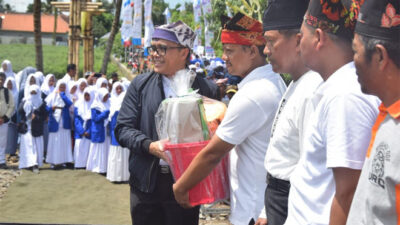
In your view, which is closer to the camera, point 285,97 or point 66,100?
point 285,97

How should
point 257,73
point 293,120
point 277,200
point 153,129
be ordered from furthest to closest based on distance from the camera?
1. point 153,129
2. point 257,73
3. point 277,200
4. point 293,120

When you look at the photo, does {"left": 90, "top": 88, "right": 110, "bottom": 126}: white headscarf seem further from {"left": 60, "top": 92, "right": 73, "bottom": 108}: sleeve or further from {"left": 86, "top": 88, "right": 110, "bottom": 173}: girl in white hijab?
{"left": 60, "top": 92, "right": 73, "bottom": 108}: sleeve

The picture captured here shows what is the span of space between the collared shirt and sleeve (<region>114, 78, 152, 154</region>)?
189 cm

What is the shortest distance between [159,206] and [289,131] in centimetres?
147

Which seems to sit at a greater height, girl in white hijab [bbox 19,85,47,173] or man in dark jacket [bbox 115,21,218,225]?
man in dark jacket [bbox 115,21,218,225]

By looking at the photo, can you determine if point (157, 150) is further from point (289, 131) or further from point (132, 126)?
point (289, 131)

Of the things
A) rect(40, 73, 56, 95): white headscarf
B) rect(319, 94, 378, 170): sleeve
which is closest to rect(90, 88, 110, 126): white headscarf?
rect(40, 73, 56, 95): white headscarf

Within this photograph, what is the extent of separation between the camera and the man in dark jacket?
3430 millimetres

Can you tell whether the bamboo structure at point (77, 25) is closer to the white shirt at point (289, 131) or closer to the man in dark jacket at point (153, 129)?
the man in dark jacket at point (153, 129)

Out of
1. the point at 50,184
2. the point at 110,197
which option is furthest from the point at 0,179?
the point at 110,197

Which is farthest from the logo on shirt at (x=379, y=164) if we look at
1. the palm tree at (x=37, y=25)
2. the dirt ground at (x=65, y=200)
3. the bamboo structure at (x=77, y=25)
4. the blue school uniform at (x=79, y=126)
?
the palm tree at (x=37, y=25)

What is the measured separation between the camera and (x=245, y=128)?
269 centimetres

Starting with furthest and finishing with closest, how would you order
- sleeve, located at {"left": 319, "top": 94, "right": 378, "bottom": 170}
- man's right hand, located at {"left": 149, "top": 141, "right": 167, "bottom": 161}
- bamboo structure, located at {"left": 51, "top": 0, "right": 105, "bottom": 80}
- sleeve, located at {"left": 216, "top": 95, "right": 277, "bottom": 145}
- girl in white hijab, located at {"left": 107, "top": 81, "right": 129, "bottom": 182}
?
bamboo structure, located at {"left": 51, "top": 0, "right": 105, "bottom": 80}
girl in white hijab, located at {"left": 107, "top": 81, "right": 129, "bottom": 182}
man's right hand, located at {"left": 149, "top": 141, "right": 167, "bottom": 161}
sleeve, located at {"left": 216, "top": 95, "right": 277, "bottom": 145}
sleeve, located at {"left": 319, "top": 94, "right": 378, "bottom": 170}

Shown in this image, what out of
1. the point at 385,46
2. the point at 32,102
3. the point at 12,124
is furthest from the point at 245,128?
the point at 12,124
